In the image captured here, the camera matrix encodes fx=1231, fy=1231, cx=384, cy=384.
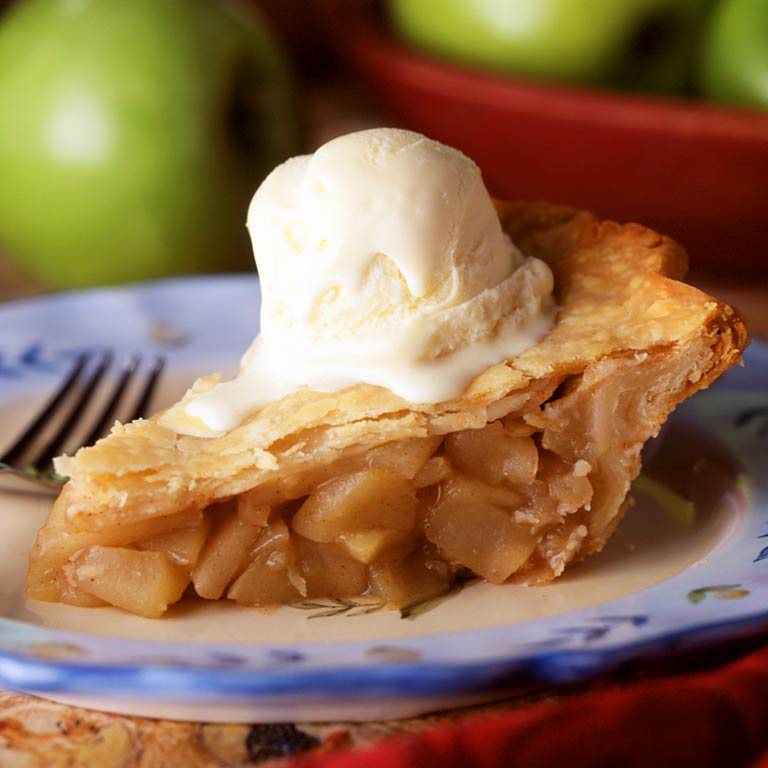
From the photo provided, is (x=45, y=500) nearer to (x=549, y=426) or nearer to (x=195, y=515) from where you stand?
(x=195, y=515)

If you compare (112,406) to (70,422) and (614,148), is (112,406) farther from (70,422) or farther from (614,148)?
(614,148)

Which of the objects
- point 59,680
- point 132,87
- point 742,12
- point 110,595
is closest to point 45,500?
point 110,595

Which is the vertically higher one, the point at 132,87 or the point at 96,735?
the point at 132,87

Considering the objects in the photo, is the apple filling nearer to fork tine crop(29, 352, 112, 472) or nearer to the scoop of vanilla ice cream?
the scoop of vanilla ice cream

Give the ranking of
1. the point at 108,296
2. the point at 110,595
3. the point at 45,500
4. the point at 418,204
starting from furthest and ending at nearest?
the point at 108,296
the point at 45,500
the point at 418,204
the point at 110,595

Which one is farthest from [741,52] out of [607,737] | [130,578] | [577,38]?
[607,737]

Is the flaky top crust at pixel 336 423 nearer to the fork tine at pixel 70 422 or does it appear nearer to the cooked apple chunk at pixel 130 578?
the cooked apple chunk at pixel 130 578
